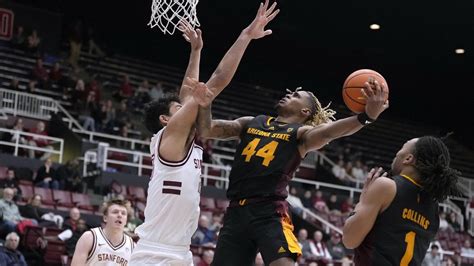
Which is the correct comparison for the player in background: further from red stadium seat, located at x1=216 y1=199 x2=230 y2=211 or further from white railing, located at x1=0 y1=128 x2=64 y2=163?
red stadium seat, located at x1=216 y1=199 x2=230 y2=211

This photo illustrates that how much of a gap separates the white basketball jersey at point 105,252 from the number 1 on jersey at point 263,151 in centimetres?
214

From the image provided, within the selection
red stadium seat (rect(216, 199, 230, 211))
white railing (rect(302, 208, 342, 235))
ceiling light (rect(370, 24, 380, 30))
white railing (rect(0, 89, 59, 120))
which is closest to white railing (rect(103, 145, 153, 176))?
red stadium seat (rect(216, 199, 230, 211))

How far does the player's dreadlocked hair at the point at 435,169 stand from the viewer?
4789 millimetres

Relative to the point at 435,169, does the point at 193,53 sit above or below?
above

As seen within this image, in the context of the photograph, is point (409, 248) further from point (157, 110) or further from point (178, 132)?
point (157, 110)

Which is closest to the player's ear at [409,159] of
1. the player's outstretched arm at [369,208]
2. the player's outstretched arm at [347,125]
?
the player's outstretched arm at [369,208]

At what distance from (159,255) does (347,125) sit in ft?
4.79

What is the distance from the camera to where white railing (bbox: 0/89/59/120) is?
19.0 m

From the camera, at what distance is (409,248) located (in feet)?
15.7

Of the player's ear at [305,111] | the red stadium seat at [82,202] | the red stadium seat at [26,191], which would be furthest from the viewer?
the red stadium seat at [82,202]

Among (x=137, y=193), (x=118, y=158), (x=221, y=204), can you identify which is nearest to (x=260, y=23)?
(x=137, y=193)

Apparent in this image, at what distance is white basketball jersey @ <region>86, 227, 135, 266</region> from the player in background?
3309 millimetres

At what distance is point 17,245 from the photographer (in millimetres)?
11750

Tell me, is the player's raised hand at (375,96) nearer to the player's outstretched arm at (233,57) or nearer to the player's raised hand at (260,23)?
the player's outstretched arm at (233,57)
